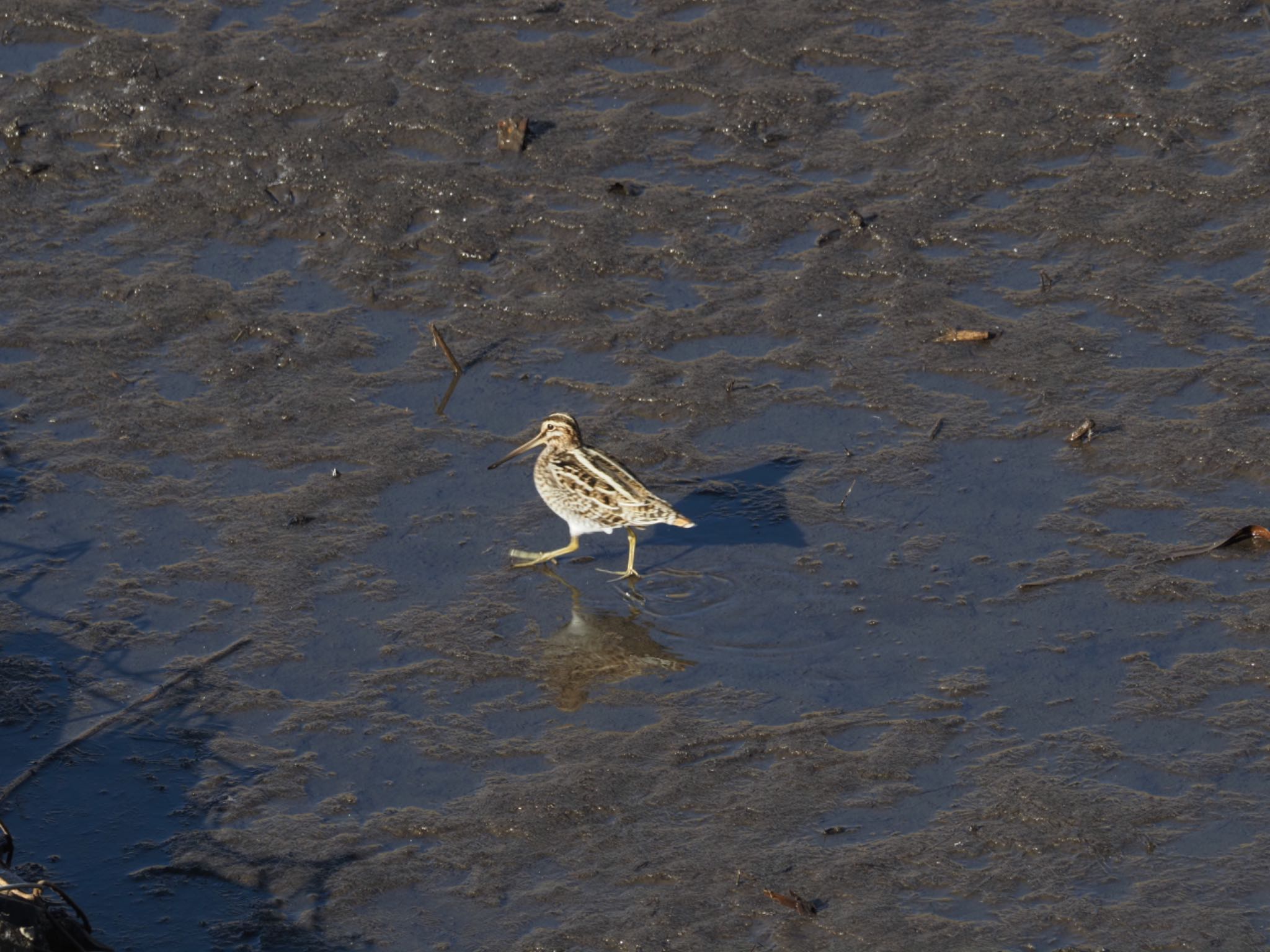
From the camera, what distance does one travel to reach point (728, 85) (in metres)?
10.6

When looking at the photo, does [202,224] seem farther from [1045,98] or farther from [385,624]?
[1045,98]

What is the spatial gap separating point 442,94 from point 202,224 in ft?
5.74

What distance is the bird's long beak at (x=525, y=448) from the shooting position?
7.88m

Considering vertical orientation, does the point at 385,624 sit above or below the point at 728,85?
below

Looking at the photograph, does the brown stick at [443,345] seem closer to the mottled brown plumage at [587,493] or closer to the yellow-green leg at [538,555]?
the mottled brown plumage at [587,493]

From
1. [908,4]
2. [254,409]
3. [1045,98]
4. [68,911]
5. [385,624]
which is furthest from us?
[908,4]

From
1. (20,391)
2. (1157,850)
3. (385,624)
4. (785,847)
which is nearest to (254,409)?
(20,391)

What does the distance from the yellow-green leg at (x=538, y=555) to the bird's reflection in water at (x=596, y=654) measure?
31cm

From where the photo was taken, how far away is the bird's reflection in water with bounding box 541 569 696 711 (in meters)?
6.95

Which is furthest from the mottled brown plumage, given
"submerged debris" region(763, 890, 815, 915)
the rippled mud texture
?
"submerged debris" region(763, 890, 815, 915)

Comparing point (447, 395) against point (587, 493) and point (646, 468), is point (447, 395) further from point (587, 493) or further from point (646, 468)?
point (587, 493)

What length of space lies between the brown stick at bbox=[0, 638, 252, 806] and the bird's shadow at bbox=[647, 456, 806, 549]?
2.00 metres

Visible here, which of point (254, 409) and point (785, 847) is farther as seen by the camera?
point (254, 409)

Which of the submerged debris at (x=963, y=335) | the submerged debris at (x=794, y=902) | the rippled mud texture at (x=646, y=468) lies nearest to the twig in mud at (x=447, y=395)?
the rippled mud texture at (x=646, y=468)
